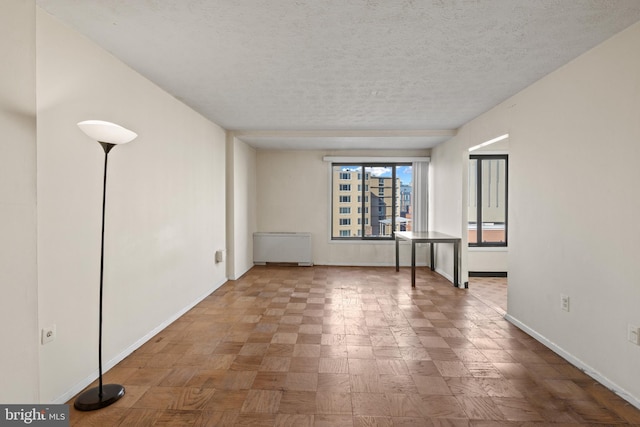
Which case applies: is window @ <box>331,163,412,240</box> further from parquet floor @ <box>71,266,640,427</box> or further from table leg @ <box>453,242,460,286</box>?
parquet floor @ <box>71,266,640,427</box>

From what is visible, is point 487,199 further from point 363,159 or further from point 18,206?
point 18,206

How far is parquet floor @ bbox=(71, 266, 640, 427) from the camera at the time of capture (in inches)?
81.0

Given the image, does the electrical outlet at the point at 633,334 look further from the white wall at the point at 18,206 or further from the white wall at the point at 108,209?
the white wall at the point at 108,209

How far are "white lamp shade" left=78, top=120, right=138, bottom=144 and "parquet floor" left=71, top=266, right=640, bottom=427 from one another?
168cm

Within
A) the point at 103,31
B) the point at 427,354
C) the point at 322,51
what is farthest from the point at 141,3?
the point at 427,354

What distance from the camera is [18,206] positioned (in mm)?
1592

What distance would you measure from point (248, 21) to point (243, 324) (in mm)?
2829

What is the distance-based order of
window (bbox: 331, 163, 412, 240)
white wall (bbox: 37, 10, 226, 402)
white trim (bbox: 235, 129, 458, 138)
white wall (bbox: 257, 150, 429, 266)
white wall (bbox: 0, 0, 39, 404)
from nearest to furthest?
1. white wall (bbox: 0, 0, 39, 404)
2. white wall (bbox: 37, 10, 226, 402)
3. white trim (bbox: 235, 129, 458, 138)
4. white wall (bbox: 257, 150, 429, 266)
5. window (bbox: 331, 163, 412, 240)

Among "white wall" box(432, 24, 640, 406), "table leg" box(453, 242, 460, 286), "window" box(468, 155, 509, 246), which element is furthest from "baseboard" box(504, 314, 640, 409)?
"window" box(468, 155, 509, 246)

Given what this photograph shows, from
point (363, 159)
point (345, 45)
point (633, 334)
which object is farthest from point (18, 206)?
point (363, 159)

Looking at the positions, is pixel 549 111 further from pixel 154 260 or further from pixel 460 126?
pixel 154 260

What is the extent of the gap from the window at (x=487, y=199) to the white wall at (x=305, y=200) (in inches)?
48.0

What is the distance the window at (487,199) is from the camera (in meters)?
6.25

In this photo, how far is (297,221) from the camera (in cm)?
707
